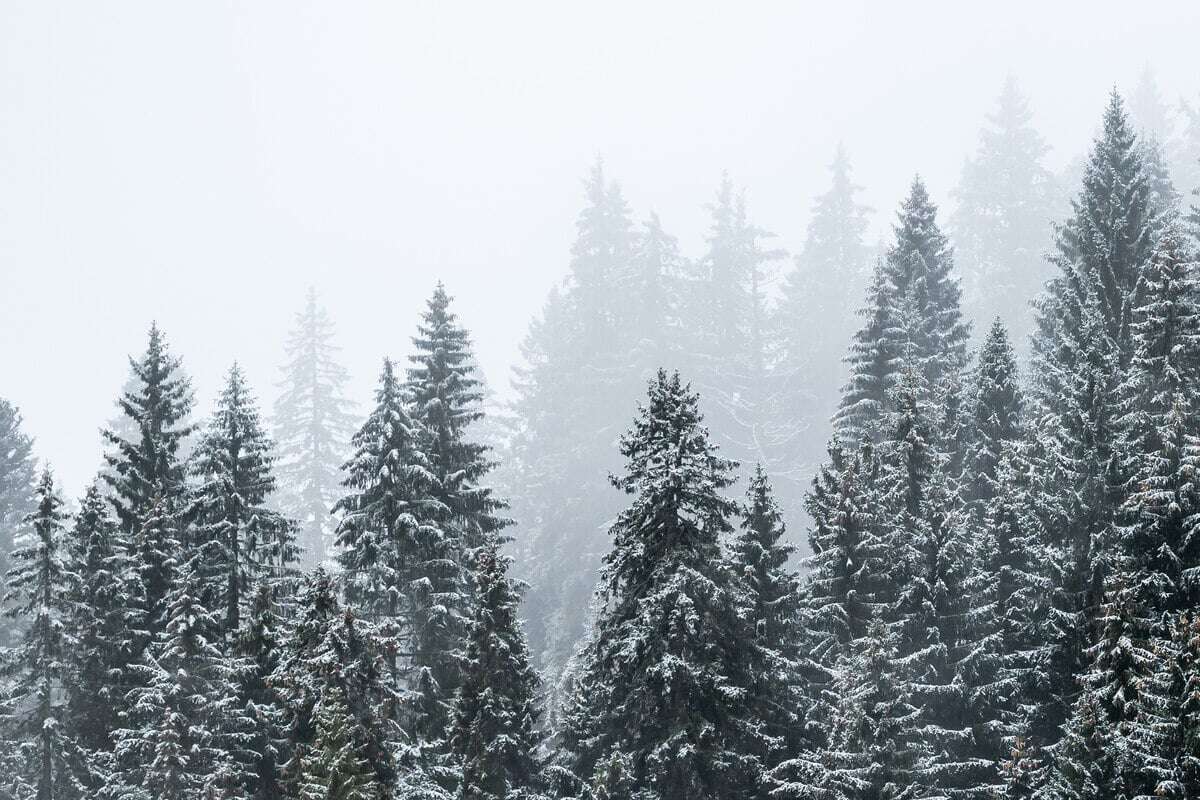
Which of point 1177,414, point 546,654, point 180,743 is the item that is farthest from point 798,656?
point 546,654

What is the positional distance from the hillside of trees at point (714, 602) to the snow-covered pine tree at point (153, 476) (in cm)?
14

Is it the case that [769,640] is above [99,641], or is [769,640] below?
below

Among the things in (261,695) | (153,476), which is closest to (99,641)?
(261,695)

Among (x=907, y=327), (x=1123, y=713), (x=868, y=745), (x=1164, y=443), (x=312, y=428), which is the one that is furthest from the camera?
(x=312, y=428)

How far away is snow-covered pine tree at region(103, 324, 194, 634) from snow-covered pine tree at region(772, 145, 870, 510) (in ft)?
144

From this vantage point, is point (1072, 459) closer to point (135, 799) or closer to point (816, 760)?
point (816, 760)

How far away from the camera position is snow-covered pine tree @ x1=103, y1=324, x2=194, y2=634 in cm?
3177

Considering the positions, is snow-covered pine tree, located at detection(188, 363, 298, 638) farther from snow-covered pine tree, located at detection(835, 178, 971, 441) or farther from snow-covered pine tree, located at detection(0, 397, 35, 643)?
snow-covered pine tree, located at detection(0, 397, 35, 643)

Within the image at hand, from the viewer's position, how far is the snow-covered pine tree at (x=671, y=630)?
25.5m

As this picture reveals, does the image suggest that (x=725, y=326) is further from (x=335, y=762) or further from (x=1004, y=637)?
(x=335, y=762)

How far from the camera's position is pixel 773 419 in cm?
7131

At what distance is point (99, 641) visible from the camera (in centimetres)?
3153

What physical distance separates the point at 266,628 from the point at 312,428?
41.8m

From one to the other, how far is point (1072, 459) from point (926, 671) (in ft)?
22.7
